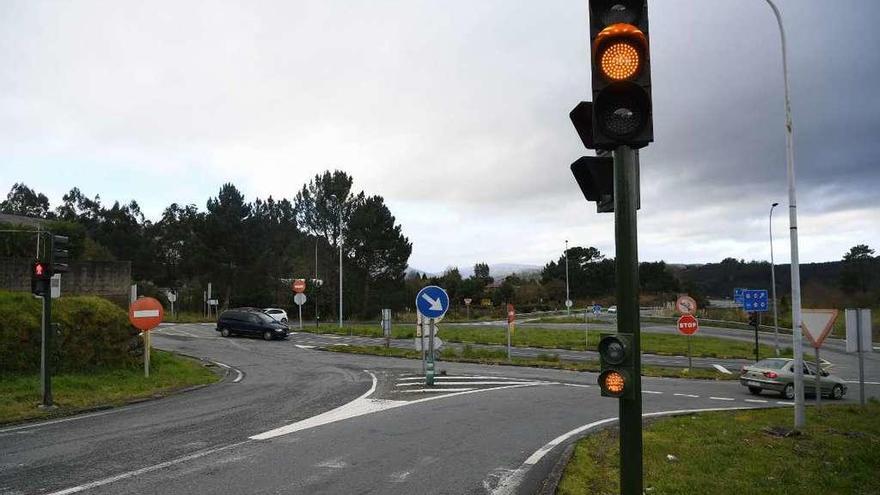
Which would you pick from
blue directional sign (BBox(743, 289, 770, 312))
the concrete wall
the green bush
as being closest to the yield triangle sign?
the green bush

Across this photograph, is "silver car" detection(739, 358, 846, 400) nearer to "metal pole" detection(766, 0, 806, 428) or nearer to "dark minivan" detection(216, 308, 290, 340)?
"metal pole" detection(766, 0, 806, 428)

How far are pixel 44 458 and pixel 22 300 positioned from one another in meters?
10.3

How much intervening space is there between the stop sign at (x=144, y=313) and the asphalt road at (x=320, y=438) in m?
2.48

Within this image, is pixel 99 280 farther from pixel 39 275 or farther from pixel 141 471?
pixel 141 471

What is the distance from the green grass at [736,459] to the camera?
276 inches

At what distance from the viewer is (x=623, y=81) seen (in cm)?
395

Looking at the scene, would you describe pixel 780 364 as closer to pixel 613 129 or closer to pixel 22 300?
pixel 613 129

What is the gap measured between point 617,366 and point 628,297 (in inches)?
17.5

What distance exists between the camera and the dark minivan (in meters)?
36.3

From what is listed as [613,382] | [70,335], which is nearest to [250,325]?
[70,335]

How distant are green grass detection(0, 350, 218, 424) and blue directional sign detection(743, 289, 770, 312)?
25.5 metres

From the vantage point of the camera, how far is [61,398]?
13.1 meters

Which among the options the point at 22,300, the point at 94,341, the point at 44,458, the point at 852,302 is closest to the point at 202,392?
the point at 94,341

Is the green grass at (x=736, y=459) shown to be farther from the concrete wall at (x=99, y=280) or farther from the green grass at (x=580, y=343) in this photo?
the concrete wall at (x=99, y=280)
